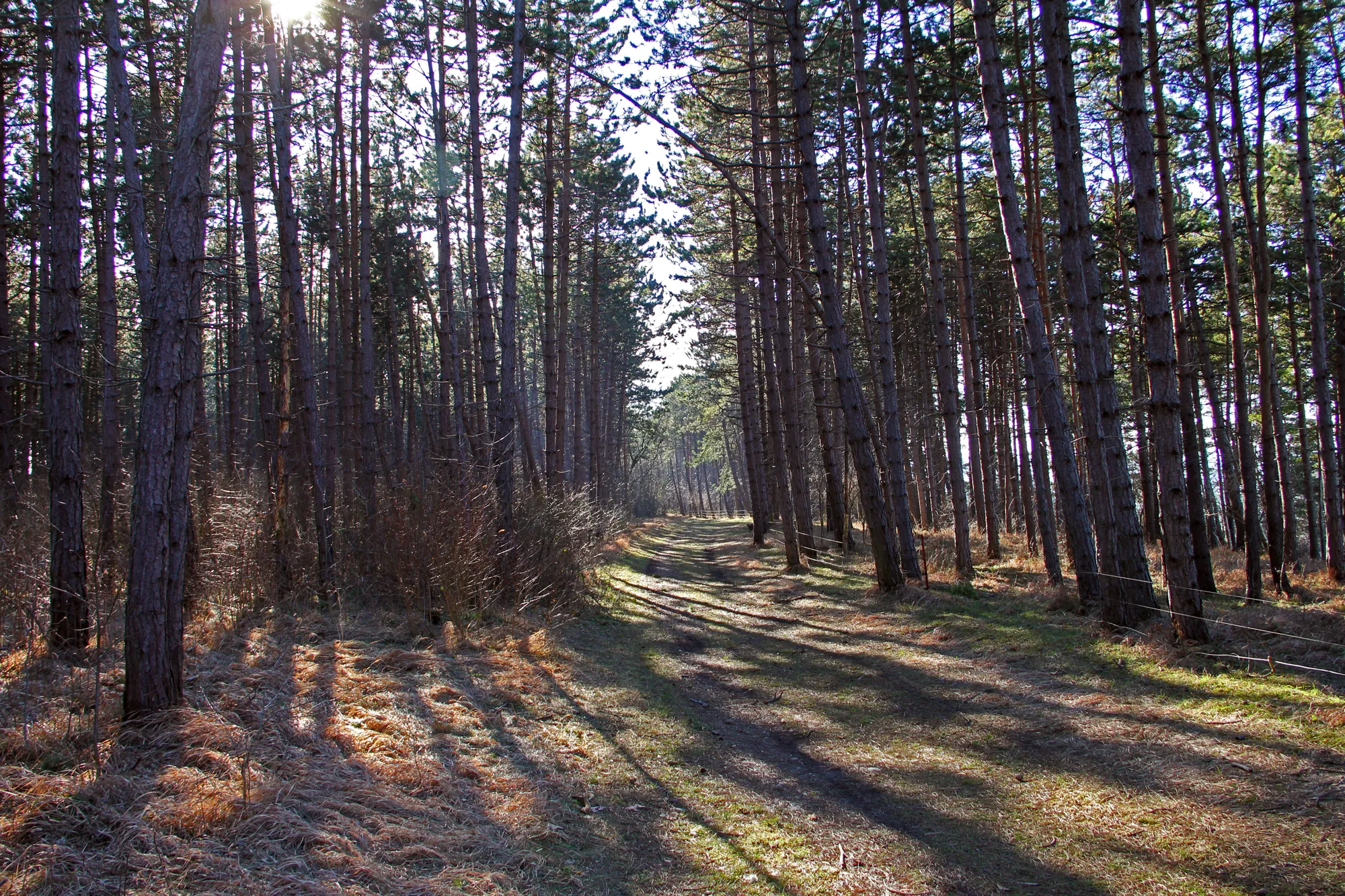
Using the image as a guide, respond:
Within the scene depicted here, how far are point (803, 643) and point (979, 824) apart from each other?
4818mm

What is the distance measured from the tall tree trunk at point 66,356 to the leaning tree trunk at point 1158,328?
28.6 ft

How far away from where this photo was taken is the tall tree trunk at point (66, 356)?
5848 millimetres

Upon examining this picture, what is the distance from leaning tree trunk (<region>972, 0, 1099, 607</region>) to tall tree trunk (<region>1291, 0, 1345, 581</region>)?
6740 millimetres

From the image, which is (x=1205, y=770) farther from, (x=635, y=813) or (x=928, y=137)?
(x=928, y=137)

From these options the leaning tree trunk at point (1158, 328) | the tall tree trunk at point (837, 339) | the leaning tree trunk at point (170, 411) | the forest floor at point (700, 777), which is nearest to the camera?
the forest floor at point (700, 777)

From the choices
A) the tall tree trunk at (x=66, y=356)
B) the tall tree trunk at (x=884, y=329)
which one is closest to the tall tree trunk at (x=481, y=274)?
the tall tree trunk at (x=884, y=329)

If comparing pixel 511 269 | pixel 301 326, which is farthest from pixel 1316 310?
pixel 301 326

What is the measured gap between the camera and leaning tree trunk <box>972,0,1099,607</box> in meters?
8.34

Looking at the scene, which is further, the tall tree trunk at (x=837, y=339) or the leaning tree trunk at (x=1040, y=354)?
→ the tall tree trunk at (x=837, y=339)

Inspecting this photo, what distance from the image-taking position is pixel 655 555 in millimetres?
21859

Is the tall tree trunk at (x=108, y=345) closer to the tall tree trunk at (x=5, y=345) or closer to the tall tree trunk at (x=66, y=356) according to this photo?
the tall tree trunk at (x=5, y=345)

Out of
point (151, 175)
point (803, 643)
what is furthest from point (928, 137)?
point (151, 175)

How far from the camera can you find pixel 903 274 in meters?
20.9

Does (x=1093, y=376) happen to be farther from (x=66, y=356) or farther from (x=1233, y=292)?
(x=66, y=356)
